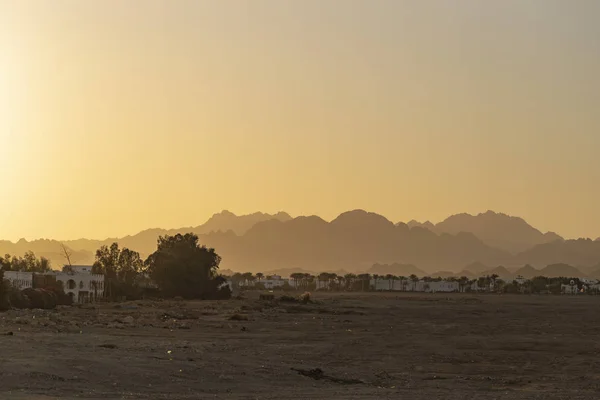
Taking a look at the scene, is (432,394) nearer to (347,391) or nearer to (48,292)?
(347,391)

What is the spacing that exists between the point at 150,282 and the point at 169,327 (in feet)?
255

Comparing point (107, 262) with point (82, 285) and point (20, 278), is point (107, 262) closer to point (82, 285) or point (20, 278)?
point (82, 285)

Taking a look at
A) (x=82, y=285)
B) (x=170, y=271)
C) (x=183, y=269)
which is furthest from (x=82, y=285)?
(x=183, y=269)

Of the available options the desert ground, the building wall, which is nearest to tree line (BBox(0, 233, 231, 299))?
the building wall

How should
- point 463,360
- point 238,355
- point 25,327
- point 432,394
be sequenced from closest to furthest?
point 432,394, point 238,355, point 463,360, point 25,327

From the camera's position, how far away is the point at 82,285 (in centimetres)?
10794

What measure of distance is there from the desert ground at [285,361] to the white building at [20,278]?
32946mm

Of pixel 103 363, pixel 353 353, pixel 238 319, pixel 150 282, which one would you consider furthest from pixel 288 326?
pixel 150 282

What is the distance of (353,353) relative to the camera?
4166 centimetres

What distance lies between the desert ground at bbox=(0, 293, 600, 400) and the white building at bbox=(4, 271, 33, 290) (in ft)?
108

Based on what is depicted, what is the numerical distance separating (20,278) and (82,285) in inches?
583

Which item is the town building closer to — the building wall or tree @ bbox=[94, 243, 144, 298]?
the building wall

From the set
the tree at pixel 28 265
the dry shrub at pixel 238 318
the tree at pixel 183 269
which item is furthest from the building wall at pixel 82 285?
the dry shrub at pixel 238 318

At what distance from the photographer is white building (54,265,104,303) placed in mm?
103500
